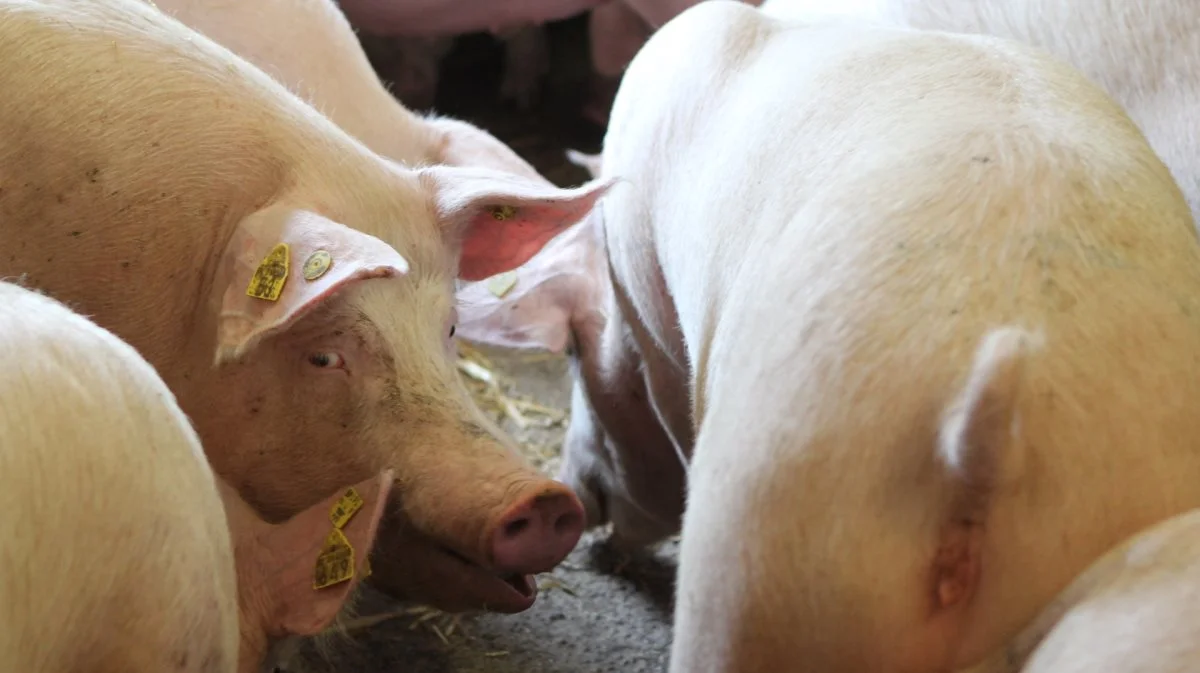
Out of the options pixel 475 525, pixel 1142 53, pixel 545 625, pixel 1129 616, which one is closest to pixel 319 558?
pixel 475 525

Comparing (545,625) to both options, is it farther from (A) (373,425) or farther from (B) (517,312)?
(A) (373,425)

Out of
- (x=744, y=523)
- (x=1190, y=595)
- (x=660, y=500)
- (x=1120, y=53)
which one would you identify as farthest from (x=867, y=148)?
(x=660, y=500)

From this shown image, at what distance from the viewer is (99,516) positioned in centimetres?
114

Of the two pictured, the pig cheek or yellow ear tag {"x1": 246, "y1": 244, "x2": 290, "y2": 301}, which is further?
the pig cheek

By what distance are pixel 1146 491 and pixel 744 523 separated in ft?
1.05

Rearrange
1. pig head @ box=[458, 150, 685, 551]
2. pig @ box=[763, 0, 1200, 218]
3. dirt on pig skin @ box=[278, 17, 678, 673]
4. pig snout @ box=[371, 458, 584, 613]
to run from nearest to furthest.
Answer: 1. pig snout @ box=[371, 458, 584, 613]
2. pig @ box=[763, 0, 1200, 218]
3. dirt on pig skin @ box=[278, 17, 678, 673]
4. pig head @ box=[458, 150, 685, 551]

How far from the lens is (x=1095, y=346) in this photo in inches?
42.7

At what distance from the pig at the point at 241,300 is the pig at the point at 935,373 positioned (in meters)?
0.37

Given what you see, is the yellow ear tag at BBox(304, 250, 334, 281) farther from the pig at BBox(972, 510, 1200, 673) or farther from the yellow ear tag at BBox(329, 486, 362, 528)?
the pig at BBox(972, 510, 1200, 673)

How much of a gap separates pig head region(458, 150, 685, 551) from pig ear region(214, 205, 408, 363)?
2.13 feet

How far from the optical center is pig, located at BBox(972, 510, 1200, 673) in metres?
0.95

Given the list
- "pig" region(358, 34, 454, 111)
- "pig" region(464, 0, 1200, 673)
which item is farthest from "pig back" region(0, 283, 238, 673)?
"pig" region(358, 34, 454, 111)

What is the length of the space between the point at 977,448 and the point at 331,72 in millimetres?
1629

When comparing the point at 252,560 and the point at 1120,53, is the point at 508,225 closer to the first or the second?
the point at 252,560
